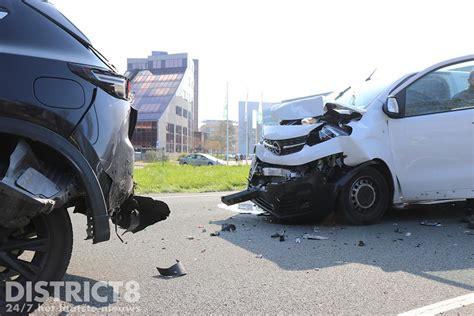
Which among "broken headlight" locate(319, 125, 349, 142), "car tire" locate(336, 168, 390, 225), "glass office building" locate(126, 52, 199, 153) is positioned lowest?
"car tire" locate(336, 168, 390, 225)

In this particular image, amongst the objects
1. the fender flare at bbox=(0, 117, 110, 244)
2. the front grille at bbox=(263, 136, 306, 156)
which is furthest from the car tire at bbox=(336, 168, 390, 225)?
the fender flare at bbox=(0, 117, 110, 244)

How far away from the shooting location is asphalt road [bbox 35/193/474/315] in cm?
321

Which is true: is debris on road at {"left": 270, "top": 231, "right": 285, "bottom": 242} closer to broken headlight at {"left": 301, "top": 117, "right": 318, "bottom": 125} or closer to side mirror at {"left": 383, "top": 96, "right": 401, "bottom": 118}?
broken headlight at {"left": 301, "top": 117, "right": 318, "bottom": 125}

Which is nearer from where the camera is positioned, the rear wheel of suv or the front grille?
the rear wheel of suv

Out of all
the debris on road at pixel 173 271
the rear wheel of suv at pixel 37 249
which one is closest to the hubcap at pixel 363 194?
the debris on road at pixel 173 271

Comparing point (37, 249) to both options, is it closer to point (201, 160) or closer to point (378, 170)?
point (378, 170)

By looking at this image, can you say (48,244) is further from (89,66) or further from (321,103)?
(321,103)

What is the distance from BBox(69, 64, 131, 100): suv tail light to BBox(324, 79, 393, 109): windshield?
3.28 metres

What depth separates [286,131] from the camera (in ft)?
19.5

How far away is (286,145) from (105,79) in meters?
3.24

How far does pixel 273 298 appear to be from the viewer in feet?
10.9

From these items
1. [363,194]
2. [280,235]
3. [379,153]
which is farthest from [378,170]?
[280,235]

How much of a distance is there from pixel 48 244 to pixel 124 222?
943mm

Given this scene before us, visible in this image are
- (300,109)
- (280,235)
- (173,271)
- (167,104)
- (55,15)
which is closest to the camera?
(55,15)
